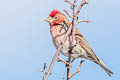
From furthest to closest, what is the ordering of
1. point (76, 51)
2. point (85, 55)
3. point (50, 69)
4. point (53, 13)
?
point (85, 55)
point (76, 51)
point (53, 13)
point (50, 69)

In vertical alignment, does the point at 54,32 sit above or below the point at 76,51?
above

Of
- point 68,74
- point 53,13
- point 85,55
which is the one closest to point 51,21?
point 53,13

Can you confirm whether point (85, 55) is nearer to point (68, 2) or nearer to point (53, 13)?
point (53, 13)

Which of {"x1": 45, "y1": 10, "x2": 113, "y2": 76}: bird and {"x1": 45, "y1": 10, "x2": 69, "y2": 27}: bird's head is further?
{"x1": 45, "y1": 10, "x2": 69, "y2": 27}: bird's head

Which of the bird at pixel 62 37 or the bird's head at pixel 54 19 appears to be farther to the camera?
the bird's head at pixel 54 19

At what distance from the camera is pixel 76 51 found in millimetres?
5801

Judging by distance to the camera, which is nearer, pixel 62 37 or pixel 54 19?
pixel 62 37

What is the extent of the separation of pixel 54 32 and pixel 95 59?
4.97 ft

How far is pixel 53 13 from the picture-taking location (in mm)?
5297

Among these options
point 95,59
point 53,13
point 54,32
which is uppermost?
point 53,13

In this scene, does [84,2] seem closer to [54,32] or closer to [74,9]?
[74,9]

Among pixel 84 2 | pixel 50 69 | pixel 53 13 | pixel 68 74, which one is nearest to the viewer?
pixel 50 69

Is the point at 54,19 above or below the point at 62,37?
above

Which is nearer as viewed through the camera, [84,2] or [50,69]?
[50,69]
